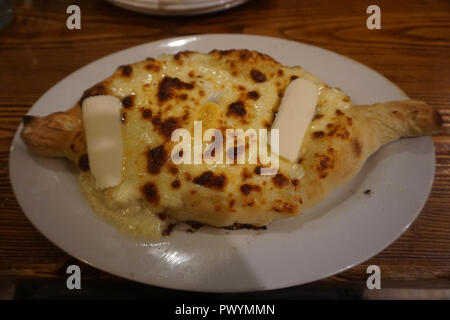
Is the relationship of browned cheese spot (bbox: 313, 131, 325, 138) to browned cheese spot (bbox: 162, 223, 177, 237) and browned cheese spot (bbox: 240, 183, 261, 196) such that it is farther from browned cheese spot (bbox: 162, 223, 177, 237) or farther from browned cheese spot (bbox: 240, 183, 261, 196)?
browned cheese spot (bbox: 162, 223, 177, 237)

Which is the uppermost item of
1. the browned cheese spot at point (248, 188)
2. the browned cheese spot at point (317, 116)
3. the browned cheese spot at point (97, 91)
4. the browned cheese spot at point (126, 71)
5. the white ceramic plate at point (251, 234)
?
the browned cheese spot at point (126, 71)

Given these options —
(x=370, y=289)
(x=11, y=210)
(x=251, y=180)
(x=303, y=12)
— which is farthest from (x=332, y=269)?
(x=303, y=12)

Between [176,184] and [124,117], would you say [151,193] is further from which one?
[124,117]

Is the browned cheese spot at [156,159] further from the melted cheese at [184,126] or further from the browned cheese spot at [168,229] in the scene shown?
the browned cheese spot at [168,229]

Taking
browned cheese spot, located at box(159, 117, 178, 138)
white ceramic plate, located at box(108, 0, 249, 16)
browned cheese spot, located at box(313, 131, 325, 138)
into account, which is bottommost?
browned cheese spot, located at box(313, 131, 325, 138)

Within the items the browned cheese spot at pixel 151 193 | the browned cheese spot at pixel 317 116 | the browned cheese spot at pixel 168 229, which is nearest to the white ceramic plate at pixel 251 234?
the browned cheese spot at pixel 168 229

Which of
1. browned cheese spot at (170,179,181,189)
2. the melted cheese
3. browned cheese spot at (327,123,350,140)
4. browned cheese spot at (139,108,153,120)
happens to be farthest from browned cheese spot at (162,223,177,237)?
browned cheese spot at (327,123,350,140)

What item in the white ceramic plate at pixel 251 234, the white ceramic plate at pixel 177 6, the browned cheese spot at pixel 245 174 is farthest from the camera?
the white ceramic plate at pixel 177 6
